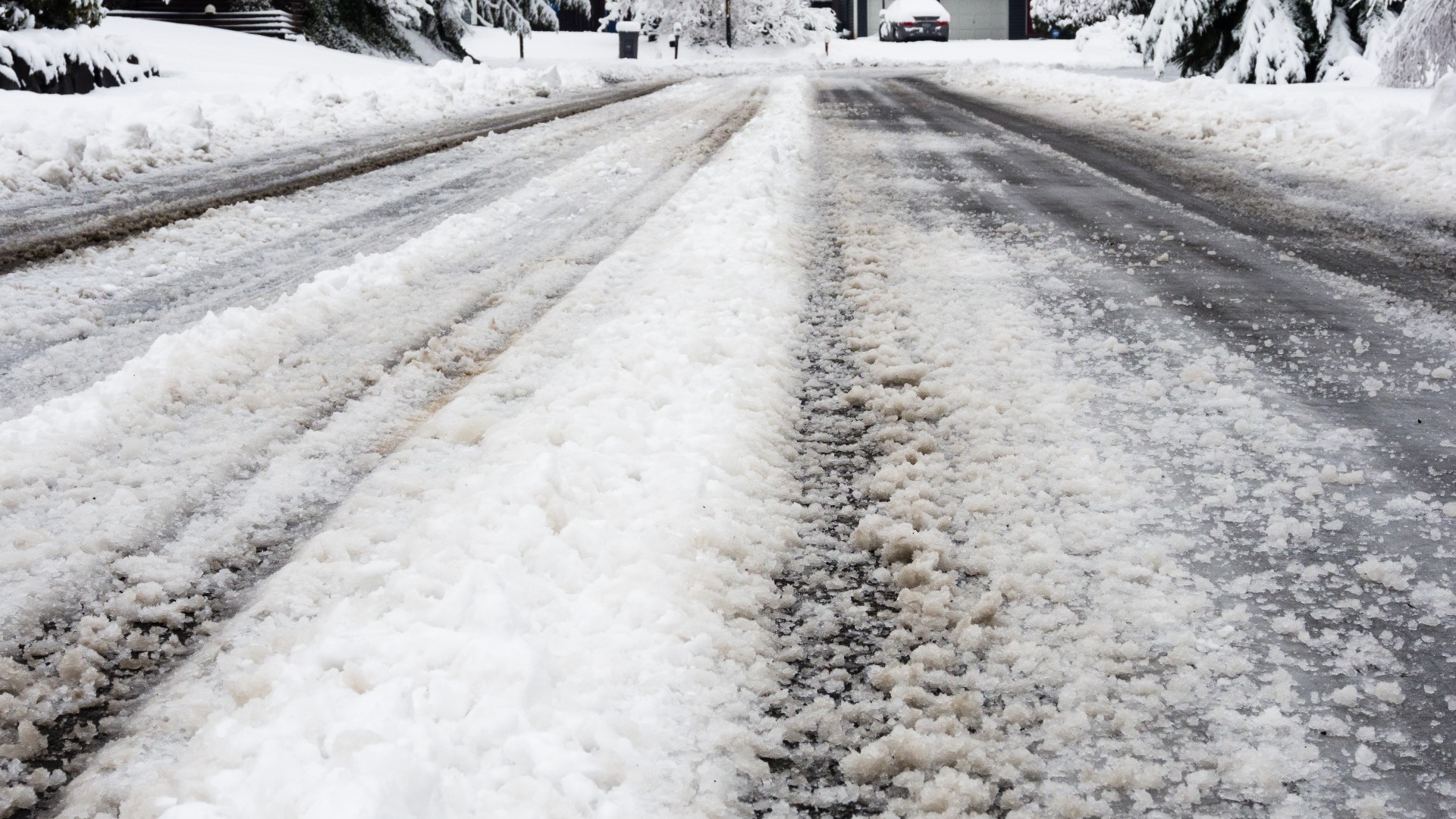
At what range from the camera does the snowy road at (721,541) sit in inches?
57.9

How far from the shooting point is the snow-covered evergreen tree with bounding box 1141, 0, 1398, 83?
40.0 feet

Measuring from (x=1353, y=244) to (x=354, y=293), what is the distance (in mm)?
4623

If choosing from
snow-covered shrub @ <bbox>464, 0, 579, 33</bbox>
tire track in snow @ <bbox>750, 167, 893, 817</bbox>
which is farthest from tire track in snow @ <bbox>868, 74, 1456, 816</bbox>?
snow-covered shrub @ <bbox>464, 0, 579, 33</bbox>

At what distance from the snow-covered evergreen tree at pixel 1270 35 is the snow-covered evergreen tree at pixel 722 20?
2502cm

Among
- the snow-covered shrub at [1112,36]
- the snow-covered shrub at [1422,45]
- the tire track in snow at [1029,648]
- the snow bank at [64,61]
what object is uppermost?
the snow-covered shrub at [1112,36]

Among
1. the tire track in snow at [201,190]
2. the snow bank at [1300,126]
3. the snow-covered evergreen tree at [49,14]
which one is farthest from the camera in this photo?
the snow-covered evergreen tree at [49,14]

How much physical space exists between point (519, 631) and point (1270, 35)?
14323 millimetres

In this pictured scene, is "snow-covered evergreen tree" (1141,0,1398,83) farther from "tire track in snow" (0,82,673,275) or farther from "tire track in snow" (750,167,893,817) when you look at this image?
"tire track in snow" (750,167,893,817)

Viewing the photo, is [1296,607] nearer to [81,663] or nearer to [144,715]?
[144,715]

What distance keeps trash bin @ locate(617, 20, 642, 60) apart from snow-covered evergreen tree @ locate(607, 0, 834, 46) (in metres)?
4.27

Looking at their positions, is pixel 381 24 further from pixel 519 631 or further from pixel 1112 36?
pixel 519 631

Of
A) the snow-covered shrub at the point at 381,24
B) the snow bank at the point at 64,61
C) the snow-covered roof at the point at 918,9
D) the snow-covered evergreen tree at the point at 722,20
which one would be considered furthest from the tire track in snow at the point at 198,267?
the snow-covered roof at the point at 918,9

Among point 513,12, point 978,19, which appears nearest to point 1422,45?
point 513,12

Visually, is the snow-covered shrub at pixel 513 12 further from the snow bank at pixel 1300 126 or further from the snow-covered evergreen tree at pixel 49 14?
the snow bank at pixel 1300 126
